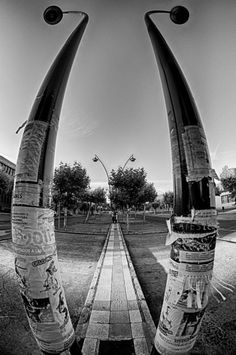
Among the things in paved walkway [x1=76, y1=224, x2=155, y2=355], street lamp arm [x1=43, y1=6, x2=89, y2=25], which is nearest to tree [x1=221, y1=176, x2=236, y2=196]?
paved walkway [x1=76, y1=224, x2=155, y2=355]

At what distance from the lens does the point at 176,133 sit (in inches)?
45.5

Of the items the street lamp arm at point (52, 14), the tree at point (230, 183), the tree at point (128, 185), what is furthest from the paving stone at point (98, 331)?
the tree at point (230, 183)

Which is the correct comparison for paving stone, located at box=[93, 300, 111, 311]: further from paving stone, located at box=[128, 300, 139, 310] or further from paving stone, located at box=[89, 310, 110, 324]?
paving stone, located at box=[128, 300, 139, 310]

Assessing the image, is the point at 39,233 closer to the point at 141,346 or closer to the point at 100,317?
the point at 141,346

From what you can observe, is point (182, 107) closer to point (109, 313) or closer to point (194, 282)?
point (194, 282)

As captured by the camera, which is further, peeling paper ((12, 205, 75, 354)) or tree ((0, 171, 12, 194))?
tree ((0, 171, 12, 194))

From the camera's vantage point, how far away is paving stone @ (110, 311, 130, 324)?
2125 mm

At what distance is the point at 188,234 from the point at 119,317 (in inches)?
76.1

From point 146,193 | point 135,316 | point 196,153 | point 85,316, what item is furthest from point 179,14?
point 146,193

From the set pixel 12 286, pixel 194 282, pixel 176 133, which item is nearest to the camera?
pixel 194 282

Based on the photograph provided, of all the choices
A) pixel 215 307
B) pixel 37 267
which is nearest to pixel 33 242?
pixel 37 267

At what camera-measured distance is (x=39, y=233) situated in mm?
1034

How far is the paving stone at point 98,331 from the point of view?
1845 mm

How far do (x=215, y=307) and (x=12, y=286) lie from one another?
3.37m
